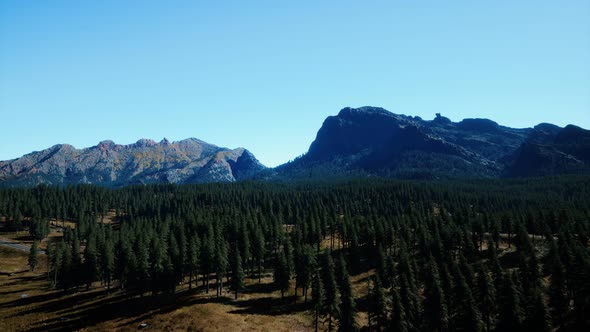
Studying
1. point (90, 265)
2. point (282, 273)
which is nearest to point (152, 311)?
point (282, 273)

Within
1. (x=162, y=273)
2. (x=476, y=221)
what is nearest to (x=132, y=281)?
(x=162, y=273)

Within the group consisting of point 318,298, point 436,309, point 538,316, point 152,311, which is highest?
point 318,298

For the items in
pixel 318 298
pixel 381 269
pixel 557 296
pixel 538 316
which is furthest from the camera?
pixel 381 269

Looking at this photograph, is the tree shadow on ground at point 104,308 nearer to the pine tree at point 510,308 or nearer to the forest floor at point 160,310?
the forest floor at point 160,310

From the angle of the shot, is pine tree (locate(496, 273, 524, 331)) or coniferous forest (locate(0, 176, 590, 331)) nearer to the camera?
pine tree (locate(496, 273, 524, 331))

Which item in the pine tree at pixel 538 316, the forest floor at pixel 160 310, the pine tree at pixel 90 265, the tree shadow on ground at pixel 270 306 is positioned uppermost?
the pine tree at pixel 90 265

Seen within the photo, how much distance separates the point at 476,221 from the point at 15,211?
189m

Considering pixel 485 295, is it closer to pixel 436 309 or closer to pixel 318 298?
Answer: pixel 436 309

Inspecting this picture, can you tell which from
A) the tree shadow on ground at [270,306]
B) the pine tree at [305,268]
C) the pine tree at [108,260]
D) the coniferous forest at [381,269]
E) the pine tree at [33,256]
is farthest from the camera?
the pine tree at [33,256]

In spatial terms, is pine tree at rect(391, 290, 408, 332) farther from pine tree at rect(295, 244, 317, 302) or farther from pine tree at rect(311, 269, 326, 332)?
pine tree at rect(295, 244, 317, 302)

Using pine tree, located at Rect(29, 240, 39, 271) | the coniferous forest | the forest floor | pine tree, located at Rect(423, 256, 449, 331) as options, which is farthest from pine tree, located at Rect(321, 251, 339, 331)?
pine tree, located at Rect(29, 240, 39, 271)

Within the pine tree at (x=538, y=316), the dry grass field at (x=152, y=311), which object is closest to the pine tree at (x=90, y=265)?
the dry grass field at (x=152, y=311)

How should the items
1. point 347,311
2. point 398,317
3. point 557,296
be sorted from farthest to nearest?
1. point 557,296
2. point 347,311
3. point 398,317

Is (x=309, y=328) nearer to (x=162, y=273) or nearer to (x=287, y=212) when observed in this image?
(x=162, y=273)
